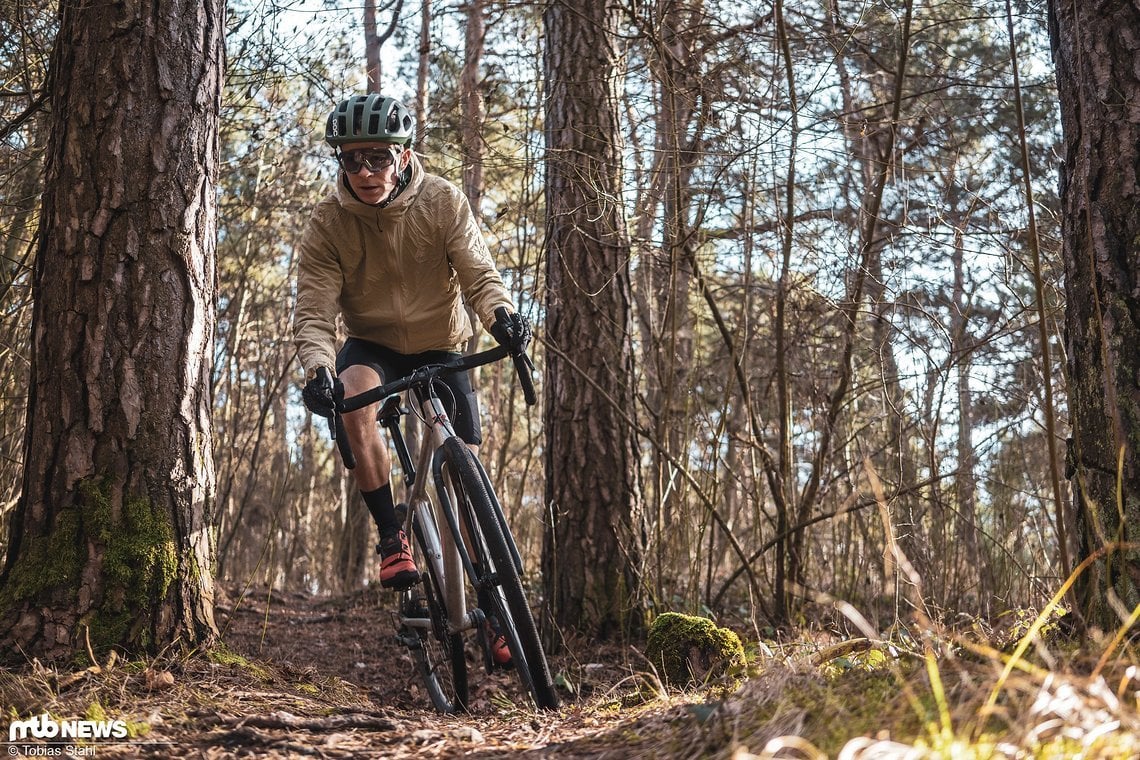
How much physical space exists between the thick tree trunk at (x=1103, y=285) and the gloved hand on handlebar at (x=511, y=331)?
1.69 meters

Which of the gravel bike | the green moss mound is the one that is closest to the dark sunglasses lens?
the gravel bike

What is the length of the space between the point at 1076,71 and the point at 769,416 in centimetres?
621

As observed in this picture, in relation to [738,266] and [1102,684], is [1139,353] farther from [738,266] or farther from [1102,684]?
[738,266]

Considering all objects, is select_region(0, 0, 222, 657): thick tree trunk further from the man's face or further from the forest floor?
the man's face

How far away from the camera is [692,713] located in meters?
2.28

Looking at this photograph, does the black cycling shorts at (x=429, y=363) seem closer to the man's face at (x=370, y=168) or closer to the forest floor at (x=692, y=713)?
the man's face at (x=370, y=168)

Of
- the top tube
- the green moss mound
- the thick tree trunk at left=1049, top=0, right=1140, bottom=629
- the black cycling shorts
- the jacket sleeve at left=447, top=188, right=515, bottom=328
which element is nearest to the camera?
the thick tree trunk at left=1049, top=0, right=1140, bottom=629

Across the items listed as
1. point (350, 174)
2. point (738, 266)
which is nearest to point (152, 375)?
point (350, 174)

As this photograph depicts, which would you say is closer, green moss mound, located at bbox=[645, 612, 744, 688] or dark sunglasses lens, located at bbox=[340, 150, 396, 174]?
green moss mound, located at bbox=[645, 612, 744, 688]

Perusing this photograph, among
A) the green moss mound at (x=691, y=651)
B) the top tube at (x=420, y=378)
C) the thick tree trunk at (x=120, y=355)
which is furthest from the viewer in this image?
the green moss mound at (x=691, y=651)

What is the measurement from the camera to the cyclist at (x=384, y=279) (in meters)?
3.54

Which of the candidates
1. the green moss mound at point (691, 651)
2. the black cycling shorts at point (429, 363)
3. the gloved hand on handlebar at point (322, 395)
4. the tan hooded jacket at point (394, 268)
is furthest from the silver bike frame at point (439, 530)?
the green moss mound at point (691, 651)

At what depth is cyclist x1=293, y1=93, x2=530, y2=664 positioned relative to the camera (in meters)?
3.54

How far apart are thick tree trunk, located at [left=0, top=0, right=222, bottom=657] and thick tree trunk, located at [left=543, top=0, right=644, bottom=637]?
2.00 meters
